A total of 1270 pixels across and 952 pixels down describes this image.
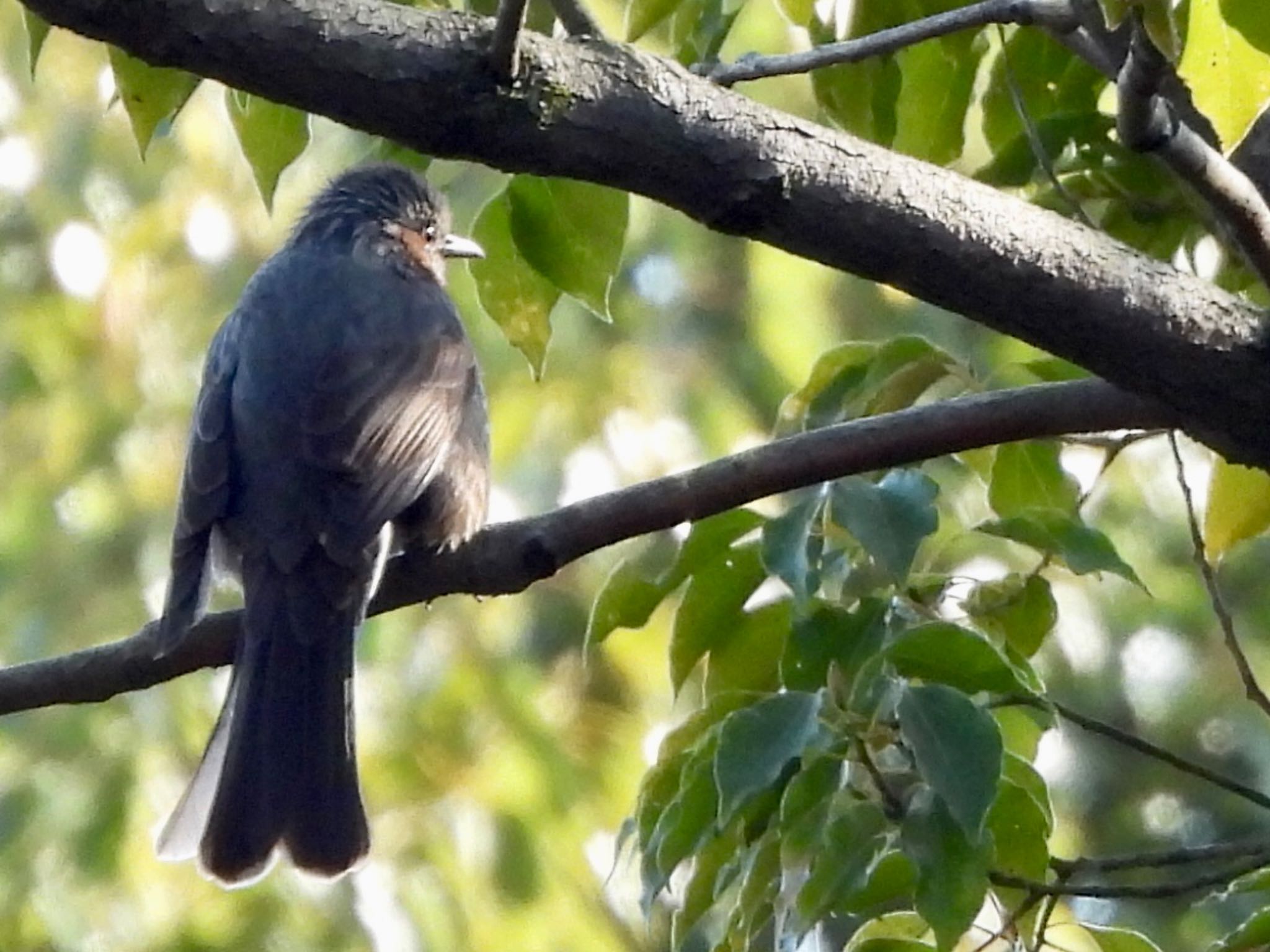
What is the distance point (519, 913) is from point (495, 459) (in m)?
1.28

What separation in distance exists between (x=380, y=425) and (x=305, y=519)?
0.25 m

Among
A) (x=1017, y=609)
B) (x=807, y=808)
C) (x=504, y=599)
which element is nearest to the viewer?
(x=807, y=808)

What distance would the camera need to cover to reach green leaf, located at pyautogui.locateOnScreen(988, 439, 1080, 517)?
2.61 meters

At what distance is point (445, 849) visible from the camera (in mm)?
4570

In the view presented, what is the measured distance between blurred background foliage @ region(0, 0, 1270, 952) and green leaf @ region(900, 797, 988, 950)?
0.84m

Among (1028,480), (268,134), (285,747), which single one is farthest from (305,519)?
(1028,480)

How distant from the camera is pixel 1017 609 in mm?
2557

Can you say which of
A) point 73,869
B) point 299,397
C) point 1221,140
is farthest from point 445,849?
point 1221,140

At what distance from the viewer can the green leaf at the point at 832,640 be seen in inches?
86.7

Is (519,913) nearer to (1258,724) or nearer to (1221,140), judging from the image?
(1258,724)

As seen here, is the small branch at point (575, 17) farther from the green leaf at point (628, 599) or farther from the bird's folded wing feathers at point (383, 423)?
the bird's folded wing feathers at point (383, 423)

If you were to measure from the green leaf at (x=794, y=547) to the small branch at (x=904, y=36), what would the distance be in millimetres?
490

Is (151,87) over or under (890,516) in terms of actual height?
over

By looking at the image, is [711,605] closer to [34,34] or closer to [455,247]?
[34,34]
